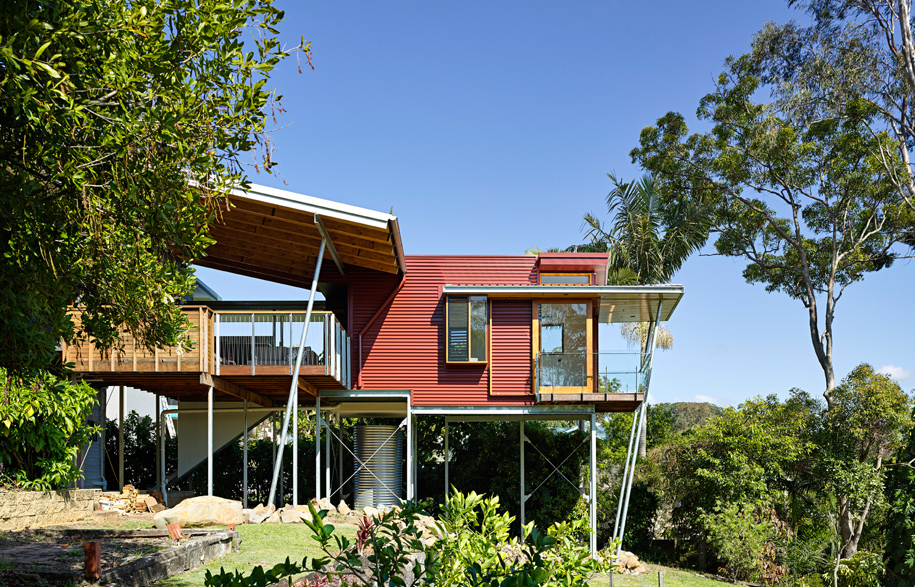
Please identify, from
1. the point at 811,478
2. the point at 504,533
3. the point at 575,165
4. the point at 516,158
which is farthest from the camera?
the point at 575,165

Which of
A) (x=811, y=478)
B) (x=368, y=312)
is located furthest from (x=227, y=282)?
(x=811, y=478)

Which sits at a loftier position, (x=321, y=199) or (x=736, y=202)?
(x=736, y=202)

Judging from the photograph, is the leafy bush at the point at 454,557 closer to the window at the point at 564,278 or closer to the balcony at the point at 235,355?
the balcony at the point at 235,355

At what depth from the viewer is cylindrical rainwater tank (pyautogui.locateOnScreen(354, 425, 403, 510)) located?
1841 cm

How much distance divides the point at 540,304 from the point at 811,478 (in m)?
8.27

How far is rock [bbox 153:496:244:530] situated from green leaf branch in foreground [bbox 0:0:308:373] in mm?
5823

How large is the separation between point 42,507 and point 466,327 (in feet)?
30.5

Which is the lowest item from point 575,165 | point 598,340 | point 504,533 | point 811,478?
point 811,478

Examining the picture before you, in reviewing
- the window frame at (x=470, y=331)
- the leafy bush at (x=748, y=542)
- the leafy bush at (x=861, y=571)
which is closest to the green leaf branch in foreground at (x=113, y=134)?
the window frame at (x=470, y=331)

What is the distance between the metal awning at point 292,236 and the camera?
46.0 ft

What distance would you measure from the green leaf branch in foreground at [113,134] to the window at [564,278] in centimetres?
1267

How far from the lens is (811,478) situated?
64.2 feet

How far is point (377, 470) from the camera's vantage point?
60.6ft

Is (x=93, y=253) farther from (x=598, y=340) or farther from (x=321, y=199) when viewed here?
(x=598, y=340)
